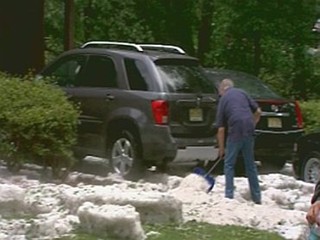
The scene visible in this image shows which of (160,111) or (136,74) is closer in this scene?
(160,111)

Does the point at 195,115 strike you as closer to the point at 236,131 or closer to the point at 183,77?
the point at 183,77

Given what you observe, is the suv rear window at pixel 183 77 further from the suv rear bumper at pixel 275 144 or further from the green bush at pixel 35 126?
the green bush at pixel 35 126

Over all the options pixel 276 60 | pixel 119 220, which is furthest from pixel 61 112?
pixel 276 60

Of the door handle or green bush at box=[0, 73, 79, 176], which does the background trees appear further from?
green bush at box=[0, 73, 79, 176]

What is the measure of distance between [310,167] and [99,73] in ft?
10.9

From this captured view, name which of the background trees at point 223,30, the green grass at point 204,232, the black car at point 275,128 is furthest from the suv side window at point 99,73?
the background trees at point 223,30

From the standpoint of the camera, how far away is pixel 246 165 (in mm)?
11602

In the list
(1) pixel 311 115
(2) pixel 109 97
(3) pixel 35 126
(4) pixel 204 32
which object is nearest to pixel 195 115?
(2) pixel 109 97

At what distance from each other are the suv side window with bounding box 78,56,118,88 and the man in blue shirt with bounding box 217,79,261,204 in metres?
2.56

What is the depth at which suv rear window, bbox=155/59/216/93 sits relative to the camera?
13.5 m

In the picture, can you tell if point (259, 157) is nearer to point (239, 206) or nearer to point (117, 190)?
point (239, 206)

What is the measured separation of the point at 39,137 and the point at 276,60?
40.3ft

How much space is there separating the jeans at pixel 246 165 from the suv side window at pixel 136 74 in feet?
7.31

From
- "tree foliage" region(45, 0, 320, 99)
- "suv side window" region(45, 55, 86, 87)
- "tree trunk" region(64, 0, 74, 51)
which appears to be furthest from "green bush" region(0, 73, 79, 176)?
"tree foliage" region(45, 0, 320, 99)
